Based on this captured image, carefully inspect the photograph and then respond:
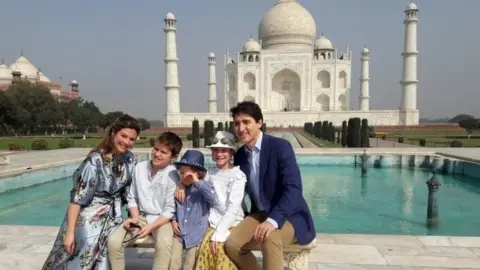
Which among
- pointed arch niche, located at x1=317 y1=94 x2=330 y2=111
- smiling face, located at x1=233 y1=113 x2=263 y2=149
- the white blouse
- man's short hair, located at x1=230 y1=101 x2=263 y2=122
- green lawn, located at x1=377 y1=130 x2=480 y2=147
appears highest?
pointed arch niche, located at x1=317 y1=94 x2=330 y2=111

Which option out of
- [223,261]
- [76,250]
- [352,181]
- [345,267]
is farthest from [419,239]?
[352,181]

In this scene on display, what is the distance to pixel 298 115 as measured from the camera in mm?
32156

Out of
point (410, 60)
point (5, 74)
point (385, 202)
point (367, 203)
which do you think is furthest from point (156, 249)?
point (5, 74)

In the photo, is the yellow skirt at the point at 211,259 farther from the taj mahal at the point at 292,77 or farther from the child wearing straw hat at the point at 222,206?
the taj mahal at the point at 292,77

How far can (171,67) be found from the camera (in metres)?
33.4

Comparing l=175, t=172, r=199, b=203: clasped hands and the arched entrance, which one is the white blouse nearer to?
l=175, t=172, r=199, b=203: clasped hands

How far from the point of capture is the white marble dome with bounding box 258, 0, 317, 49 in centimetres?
3672

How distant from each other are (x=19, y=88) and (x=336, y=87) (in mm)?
26531

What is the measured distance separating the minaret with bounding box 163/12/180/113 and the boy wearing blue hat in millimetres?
32353

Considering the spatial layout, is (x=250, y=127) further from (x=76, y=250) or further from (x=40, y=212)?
(x=40, y=212)

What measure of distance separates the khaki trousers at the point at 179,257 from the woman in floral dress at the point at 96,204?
1.16 ft

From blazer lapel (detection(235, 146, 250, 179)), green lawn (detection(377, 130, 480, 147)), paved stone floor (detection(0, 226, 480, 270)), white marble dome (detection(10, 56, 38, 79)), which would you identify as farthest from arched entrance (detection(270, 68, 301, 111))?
blazer lapel (detection(235, 146, 250, 179))

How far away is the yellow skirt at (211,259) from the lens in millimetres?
2014

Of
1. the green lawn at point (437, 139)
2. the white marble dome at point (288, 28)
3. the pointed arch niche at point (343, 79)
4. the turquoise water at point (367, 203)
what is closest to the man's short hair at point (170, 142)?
the turquoise water at point (367, 203)
